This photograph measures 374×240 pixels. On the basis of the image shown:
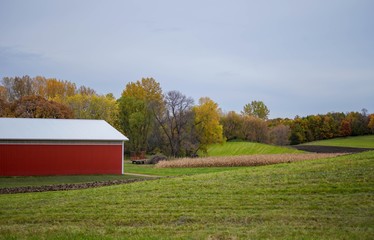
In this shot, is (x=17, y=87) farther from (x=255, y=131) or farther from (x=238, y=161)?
(x=238, y=161)

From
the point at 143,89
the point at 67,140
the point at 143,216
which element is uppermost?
the point at 143,89

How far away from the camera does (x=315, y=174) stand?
17.3m

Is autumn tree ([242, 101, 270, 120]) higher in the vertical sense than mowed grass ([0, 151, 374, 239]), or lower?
higher

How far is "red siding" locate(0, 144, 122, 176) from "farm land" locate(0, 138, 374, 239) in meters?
15.4

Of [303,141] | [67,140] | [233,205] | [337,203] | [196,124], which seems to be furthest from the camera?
[303,141]

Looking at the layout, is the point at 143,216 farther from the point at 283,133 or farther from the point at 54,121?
the point at 283,133

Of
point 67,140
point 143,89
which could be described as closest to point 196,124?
point 143,89

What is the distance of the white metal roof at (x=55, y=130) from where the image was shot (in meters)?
33.9

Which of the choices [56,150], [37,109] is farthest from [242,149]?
[56,150]

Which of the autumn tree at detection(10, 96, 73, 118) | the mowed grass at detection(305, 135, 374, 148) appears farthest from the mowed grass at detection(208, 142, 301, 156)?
the autumn tree at detection(10, 96, 73, 118)

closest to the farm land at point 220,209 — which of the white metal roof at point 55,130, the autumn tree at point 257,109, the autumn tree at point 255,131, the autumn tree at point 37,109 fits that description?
the white metal roof at point 55,130

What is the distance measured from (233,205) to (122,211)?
11.0ft

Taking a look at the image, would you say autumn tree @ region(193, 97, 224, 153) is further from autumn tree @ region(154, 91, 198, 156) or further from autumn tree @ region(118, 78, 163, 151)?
autumn tree @ region(118, 78, 163, 151)

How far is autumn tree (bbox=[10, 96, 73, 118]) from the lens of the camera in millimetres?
58656
